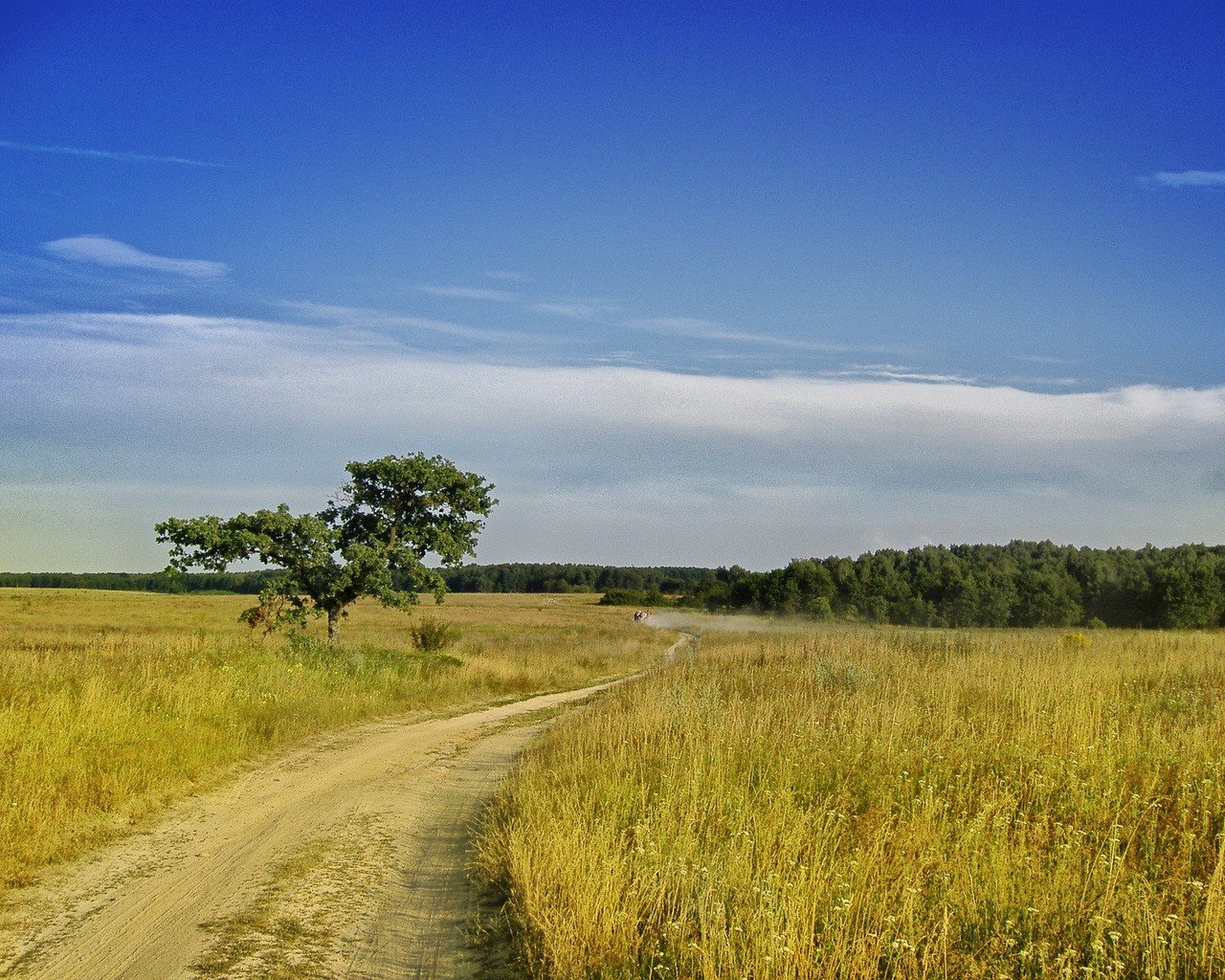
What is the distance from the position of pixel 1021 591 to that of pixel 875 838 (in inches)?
3426

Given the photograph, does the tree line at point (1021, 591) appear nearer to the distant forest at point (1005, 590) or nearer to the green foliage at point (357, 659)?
the distant forest at point (1005, 590)

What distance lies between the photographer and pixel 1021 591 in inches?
3349

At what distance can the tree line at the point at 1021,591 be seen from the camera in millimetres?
72188

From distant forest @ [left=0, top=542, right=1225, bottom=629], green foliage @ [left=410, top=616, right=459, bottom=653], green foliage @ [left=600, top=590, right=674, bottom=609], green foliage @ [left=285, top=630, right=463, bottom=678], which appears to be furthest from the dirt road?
green foliage @ [left=600, top=590, right=674, bottom=609]

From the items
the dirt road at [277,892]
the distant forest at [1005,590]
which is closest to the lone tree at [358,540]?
the dirt road at [277,892]

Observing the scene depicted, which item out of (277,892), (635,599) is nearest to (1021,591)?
(635,599)

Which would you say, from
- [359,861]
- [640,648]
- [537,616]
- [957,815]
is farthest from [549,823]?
[537,616]

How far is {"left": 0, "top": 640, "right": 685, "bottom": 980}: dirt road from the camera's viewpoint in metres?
5.89

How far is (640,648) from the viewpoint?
4538 centimetres

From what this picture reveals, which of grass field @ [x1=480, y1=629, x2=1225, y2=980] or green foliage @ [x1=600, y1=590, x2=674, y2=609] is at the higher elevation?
grass field @ [x1=480, y1=629, x2=1225, y2=980]

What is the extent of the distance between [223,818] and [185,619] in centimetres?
6812

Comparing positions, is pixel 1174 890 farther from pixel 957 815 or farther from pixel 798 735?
pixel 798 735

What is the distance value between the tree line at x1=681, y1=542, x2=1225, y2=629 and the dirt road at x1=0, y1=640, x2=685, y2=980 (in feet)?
250

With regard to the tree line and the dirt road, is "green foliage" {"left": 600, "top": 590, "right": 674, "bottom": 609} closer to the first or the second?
the tree line
